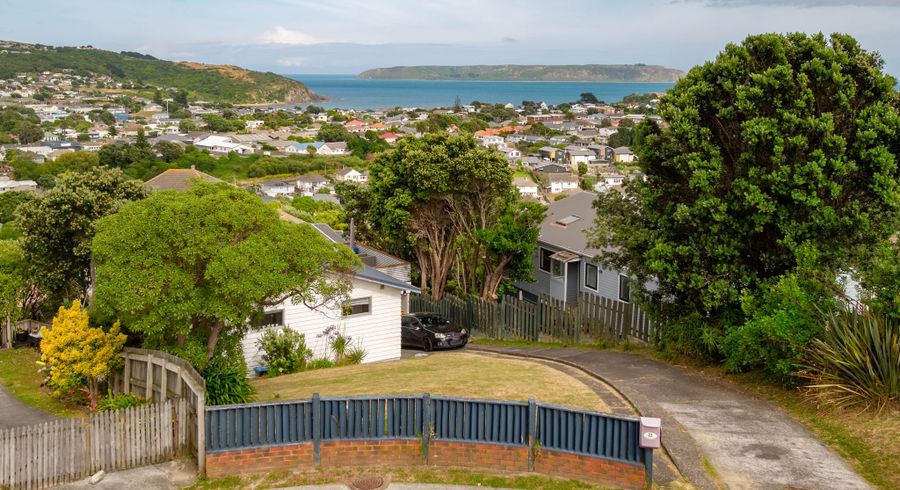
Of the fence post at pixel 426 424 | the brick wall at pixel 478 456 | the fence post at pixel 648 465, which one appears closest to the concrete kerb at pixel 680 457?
the fence post at pixel 648 465

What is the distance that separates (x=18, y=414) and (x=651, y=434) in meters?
12.4

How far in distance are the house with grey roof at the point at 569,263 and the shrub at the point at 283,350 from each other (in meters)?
12.9

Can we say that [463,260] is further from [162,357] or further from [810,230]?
[162,357]

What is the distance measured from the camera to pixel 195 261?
13.5 m

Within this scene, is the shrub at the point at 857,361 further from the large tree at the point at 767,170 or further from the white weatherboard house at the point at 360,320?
the white weatherboard house at the point at 360,320

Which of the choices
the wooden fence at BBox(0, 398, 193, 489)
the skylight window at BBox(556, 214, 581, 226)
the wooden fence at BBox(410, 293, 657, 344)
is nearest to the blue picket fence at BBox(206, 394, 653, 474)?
the wooden fence at BBox(0, 398, 193, 489)

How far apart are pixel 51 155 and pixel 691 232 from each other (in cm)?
13588

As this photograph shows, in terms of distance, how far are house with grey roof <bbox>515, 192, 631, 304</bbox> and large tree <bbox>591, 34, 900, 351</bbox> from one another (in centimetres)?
1135

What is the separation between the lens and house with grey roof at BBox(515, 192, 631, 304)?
98.6 ft

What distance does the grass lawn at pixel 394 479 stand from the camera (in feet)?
36.6

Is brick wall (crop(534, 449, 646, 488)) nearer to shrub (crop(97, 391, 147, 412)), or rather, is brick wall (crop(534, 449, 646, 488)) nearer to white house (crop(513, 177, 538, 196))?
shrub (crop(97, 391, 147, 412))

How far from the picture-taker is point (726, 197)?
16.6 metres

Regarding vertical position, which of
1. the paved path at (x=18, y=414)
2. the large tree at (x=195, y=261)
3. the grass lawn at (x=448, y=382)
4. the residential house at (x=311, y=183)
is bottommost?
the residential house at (x=311, y=183)

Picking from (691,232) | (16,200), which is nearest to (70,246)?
(691,232)
